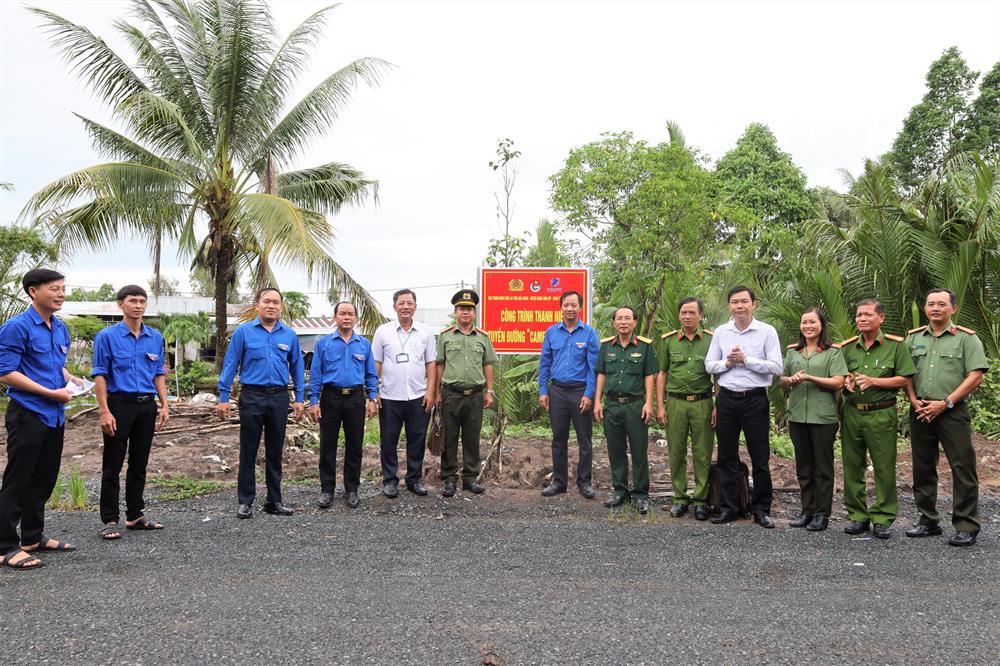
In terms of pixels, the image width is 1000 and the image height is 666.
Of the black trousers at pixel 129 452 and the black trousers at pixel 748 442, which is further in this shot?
the black trousers at pixel 748 442

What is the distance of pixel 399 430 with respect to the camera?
6512mm

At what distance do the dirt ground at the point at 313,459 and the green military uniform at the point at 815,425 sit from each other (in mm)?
1342

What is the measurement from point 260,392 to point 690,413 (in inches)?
137

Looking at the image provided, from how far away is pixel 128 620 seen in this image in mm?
3566

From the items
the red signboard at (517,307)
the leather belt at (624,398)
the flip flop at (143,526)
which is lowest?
the flip flop at (143,526)

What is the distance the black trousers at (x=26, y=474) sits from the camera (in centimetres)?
455

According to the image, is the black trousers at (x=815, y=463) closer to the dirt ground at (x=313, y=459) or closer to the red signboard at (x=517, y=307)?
the dirt ground at (x=313, y=459)

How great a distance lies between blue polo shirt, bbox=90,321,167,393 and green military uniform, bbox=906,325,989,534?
5682mm

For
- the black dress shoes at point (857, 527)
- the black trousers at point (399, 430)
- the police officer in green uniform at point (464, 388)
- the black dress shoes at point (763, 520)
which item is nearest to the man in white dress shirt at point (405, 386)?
the black trousers at point (399, 430)

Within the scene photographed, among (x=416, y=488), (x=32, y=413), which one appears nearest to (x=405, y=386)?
(x=416, y=488)

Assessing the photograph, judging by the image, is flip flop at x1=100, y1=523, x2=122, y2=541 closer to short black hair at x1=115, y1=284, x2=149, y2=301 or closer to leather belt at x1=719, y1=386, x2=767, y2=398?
short black hair at x1=115, y1=284, x2=149, y2=301

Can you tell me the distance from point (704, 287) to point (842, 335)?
7.63ft

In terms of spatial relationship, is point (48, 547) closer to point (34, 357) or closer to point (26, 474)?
point (26, 474)

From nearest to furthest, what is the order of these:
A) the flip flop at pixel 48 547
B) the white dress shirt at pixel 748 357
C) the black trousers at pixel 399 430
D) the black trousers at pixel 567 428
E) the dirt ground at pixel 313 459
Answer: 1. the flip flop at pixel 48 547
2. the white dress shirt at pixel 748 357
3. the black trousers at pixel 399 430
4. the black trousers at pixel 567 428
5. the dirt ground at pixel 313 459
